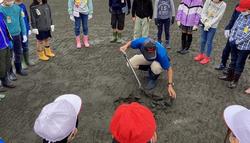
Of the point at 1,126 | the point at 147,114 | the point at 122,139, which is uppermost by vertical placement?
the point at 147,114

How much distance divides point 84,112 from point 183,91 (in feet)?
6.15

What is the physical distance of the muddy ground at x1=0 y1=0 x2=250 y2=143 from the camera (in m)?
5.12

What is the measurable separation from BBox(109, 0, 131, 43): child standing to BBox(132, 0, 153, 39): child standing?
0.23 meters

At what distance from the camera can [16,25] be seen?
6375 mm

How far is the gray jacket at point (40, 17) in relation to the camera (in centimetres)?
693

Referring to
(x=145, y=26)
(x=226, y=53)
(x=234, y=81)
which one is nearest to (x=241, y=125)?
(x=234, y=81)

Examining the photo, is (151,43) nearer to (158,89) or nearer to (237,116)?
(158,89)

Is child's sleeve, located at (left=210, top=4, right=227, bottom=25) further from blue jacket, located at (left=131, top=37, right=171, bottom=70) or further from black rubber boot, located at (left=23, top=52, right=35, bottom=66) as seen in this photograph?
black rubber boot, located at (left=23, top=52, right=35, bottom=66)

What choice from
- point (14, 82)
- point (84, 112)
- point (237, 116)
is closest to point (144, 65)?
point (84, 112)

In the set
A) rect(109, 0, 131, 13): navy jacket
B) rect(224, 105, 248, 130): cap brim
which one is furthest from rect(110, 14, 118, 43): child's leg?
rect(224, 105, 248, 130): cap brim

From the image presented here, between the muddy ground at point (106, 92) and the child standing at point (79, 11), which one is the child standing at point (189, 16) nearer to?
the muddy ground at point (106, 92)

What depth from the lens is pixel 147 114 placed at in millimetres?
2881

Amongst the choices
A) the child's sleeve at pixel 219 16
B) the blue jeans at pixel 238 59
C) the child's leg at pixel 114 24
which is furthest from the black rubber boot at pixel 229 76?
the child's leg at pixel 114 24

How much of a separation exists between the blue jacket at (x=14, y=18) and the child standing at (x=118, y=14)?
232 cm
